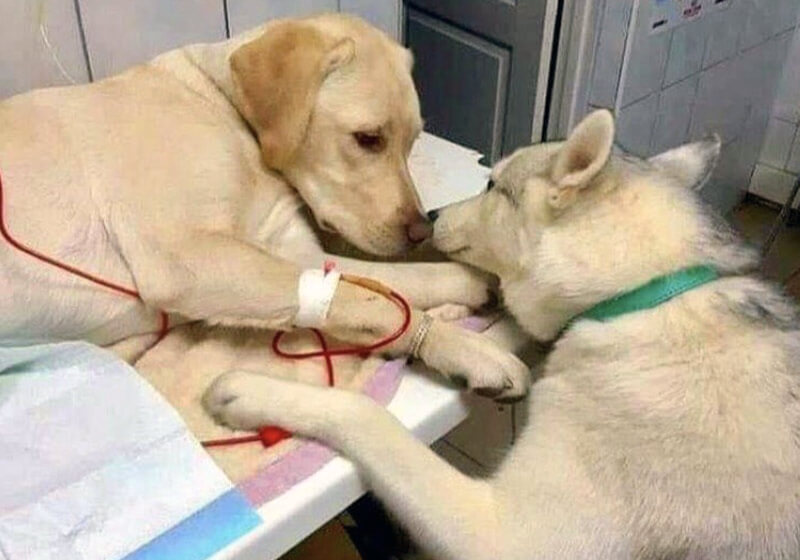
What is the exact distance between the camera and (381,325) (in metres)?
1.16

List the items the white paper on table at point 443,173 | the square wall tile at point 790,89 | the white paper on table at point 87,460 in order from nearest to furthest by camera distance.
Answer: the white paper on table at point 87,460, the white paper on table at point 443,173, the square wall tile at point 790,89

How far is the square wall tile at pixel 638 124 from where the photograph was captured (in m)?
2.32

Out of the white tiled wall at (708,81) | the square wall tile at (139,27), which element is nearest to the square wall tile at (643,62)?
the white tiled wall at (708,81)

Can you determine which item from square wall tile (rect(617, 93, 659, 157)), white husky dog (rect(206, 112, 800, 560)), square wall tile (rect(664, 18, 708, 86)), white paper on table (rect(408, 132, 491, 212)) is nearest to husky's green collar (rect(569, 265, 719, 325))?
white husky dog (rect(206, 112, 800, 560))

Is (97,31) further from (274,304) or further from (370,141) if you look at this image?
(274,304)

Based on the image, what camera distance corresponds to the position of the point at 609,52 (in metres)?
2.13

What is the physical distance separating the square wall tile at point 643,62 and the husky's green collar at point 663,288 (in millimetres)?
1211

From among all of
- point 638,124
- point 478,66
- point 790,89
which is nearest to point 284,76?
point 478,66

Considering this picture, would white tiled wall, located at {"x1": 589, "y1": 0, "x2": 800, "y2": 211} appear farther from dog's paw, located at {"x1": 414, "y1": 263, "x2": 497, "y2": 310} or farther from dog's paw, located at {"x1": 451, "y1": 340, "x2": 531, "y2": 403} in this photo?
dog's paw, located at {"x1": 451, "y1": 340, "x2": 531, "y2": 403}

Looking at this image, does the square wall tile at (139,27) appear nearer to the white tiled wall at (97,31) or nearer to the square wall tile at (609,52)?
the white tiled wall at (97,31)

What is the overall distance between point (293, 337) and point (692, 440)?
529 millimetres

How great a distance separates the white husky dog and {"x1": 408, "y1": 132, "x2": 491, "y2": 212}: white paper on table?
0.41 metres

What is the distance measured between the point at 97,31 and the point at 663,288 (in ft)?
3.14

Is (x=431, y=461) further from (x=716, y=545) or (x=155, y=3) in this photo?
(x=155, y=3)
